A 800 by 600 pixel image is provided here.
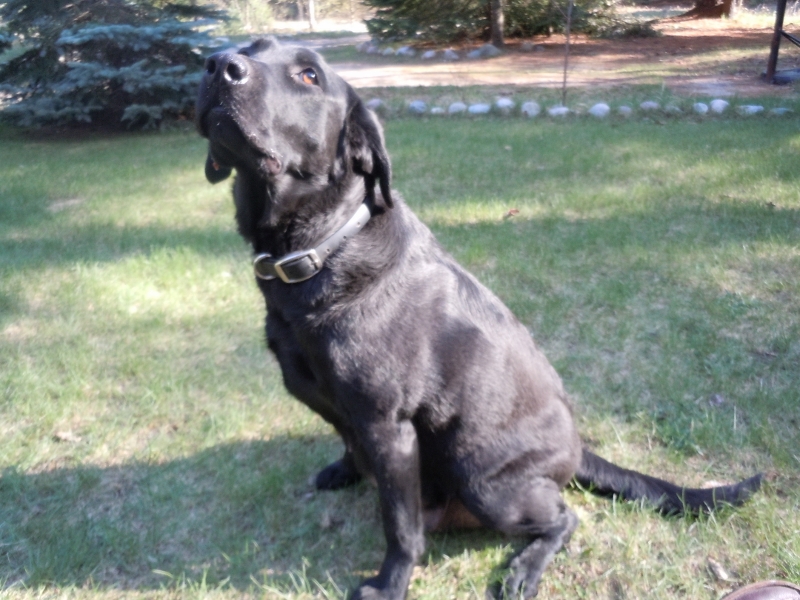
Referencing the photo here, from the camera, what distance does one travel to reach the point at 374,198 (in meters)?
2.20

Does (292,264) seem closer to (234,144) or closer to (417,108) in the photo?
(234,144)

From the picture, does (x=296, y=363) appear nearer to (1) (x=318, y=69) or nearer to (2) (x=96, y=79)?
(1) (x=318, y=69)

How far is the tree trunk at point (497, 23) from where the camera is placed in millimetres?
14711

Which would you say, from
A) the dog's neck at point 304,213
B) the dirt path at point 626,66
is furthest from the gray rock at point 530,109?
the dog's neck at point 304,213

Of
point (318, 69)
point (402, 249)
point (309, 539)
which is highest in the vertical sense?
point (318, 69)

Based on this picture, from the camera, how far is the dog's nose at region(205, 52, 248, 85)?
1892 millimetres

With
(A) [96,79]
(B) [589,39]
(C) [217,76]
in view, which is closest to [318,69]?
(C) [217,76]

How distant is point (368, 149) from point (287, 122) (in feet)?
0.88

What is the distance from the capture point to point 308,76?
2109 mm

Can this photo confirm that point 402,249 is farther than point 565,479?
No

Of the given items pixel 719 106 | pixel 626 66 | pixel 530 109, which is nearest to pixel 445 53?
pixel 626 66

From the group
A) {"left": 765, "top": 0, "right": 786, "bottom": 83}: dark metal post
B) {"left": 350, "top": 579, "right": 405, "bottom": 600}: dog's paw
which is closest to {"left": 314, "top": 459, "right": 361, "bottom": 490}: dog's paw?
{"left": 350, "top": 579, "right": 405, "bottom": 600}: dog's paw

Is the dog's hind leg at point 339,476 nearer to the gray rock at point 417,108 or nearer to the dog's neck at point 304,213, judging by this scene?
the dog's neck at point 304,213

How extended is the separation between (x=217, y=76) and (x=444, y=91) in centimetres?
845
